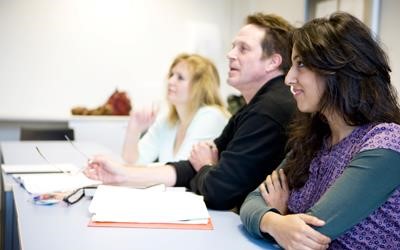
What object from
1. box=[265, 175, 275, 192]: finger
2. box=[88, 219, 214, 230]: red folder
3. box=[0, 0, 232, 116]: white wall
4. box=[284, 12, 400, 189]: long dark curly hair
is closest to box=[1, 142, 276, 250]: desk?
box=[88, 219, 214, 230]: red folder

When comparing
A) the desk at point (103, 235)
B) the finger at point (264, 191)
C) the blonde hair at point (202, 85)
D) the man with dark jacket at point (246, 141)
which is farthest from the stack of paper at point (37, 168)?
the finger at point (264, 191)

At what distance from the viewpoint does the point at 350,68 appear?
3.32ft

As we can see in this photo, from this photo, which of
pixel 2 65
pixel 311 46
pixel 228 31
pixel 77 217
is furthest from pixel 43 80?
pixel 311 46

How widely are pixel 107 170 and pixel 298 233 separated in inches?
31.4

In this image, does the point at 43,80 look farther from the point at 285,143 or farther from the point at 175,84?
the point at 285,143

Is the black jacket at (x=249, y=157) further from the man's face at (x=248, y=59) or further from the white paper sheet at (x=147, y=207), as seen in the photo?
the man's face at (x=248, y=59)

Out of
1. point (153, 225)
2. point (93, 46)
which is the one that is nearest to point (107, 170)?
point (153, 225)

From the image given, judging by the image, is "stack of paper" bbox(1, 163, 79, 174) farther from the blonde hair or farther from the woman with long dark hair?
the woman with long dark hair

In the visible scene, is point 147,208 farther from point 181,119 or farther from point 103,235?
point 181,119

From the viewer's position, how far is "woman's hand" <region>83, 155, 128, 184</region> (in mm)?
1538

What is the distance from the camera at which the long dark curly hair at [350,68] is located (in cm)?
101

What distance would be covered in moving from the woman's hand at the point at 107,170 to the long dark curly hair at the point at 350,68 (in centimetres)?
76

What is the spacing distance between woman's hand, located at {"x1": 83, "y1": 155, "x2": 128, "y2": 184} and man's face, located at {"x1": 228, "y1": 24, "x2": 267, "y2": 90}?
50 centimetres

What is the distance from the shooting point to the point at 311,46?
3.43 ft
